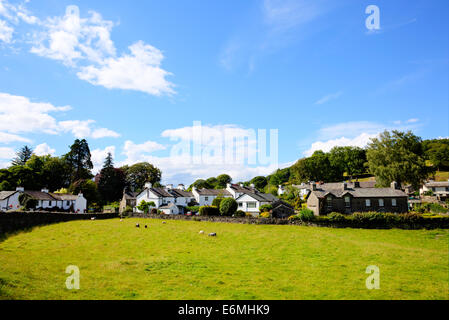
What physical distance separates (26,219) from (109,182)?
48560 mm

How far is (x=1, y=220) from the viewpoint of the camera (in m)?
35.4

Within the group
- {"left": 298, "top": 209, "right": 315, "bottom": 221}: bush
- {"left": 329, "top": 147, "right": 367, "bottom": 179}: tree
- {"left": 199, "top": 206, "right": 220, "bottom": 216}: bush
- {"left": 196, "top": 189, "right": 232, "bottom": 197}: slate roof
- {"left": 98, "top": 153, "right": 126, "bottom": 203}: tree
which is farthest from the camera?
{"left": 329, "top": 147, "right": 367, "bottom": 179}: tree

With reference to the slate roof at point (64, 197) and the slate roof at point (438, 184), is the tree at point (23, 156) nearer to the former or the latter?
the slate roof at point (64, 197)

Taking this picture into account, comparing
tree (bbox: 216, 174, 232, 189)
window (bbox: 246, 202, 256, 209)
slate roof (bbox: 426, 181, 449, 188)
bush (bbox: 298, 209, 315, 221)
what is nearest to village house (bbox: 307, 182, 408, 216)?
bush (bbox: 298, 209, 315, 221)

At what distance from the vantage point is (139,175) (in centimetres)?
9981

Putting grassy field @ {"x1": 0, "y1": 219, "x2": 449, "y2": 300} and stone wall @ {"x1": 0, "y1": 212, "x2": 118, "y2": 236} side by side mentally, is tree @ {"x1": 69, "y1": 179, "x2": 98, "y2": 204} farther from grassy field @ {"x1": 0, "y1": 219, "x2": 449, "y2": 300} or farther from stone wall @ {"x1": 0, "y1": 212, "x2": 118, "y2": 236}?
grassy field @ {"x1": 0, "y1": 219, "x2": 449, "y2": 300}

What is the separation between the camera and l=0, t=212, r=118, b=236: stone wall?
1407 inches

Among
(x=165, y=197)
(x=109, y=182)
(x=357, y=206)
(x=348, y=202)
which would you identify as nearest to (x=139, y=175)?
(x=109, y=182)

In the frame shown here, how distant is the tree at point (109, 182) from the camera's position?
283ft

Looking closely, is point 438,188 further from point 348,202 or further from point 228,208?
point 228,208

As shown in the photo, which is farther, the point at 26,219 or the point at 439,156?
the point at 439,156

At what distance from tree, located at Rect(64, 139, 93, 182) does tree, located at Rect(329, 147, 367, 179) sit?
339 feet
